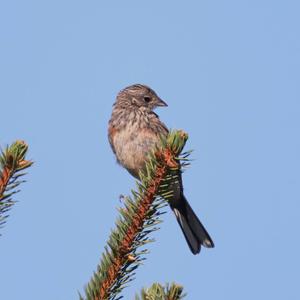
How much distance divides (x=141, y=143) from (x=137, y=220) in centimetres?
359

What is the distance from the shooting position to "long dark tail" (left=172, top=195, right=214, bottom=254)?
20.0 feet

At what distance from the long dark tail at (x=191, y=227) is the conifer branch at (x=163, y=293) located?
411 cm

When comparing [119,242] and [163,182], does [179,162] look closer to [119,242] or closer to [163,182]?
[163,182]

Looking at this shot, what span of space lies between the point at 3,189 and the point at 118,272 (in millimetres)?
558

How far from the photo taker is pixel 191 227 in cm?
634

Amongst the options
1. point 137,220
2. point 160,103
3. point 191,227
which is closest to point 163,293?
point 137,220

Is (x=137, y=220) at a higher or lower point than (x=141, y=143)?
lower

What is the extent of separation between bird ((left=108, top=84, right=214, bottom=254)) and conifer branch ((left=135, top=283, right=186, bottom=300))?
147 inches

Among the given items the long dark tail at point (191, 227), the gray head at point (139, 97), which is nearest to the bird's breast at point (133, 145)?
the long dark tail at point (191, 227)

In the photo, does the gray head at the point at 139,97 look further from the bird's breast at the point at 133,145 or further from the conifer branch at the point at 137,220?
the conifer branch at the point at 137,220

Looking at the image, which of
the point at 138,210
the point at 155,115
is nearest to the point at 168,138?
the point at 138,210

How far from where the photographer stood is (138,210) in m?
2.59

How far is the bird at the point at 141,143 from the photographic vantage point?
20.1ft

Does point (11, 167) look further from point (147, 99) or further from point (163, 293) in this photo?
point (147, 99)
